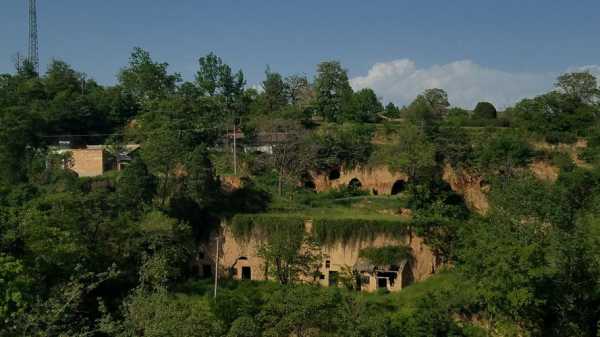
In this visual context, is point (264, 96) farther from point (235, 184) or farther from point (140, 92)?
point (235, 184)

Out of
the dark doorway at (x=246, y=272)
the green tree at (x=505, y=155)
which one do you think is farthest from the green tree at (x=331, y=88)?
the dark doorway at (x=246, y=272)

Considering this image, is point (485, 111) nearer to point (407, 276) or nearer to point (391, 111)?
point (391, 111)

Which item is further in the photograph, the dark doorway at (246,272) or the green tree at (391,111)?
the green tree at (391,111)

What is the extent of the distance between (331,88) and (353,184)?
40.0 ft

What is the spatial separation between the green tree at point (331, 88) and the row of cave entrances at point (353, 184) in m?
8.86

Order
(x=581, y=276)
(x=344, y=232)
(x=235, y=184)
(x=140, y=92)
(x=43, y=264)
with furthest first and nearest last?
(x=140, y=92), (x=235, y=184), (x=344, y=232), (x=581, y=276), (x=43, y=264)

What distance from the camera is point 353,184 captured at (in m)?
35.0

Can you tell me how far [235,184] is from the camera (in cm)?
3172

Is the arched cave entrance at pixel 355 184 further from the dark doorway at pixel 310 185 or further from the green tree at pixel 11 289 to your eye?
the green tree at pixel 11 289

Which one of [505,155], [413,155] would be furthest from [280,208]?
[505,155]

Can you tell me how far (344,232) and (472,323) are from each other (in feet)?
24.4

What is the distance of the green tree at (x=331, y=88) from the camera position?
4412 cm

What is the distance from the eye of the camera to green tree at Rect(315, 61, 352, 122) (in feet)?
145

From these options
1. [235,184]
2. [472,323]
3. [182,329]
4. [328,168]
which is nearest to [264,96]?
[328,168]
